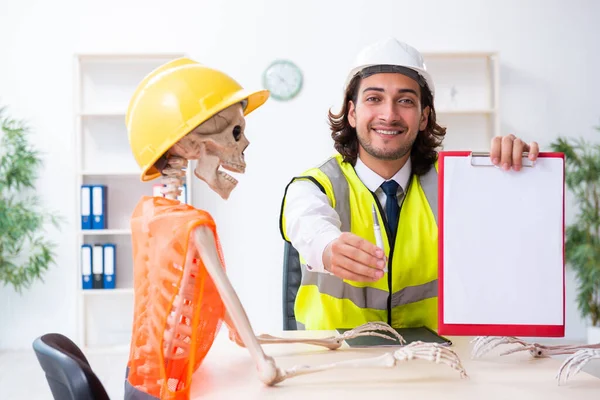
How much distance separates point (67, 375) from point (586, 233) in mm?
4224

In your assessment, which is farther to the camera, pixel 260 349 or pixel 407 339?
pixel 407 339

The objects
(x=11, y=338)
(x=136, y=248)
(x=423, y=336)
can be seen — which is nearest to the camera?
(x=136, y=248)

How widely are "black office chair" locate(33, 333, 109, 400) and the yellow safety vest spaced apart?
0.85 meters

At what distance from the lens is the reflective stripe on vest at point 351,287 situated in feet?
6.02

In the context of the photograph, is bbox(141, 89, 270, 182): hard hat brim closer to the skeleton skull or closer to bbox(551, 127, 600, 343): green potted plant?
the skeleton skull

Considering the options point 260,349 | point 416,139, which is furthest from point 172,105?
point 416,139

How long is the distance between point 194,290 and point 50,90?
4.25 metres

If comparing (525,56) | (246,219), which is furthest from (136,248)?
(525,56)

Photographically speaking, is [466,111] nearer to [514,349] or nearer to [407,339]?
[407,339]

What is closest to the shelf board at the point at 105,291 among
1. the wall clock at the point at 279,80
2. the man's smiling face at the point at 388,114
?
the wall clock at the point at 279,80

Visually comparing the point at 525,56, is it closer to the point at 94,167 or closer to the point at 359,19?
the point at 359,19

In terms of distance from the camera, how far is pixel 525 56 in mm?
4949

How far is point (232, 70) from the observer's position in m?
4.88

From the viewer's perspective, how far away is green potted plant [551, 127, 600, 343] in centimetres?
437
